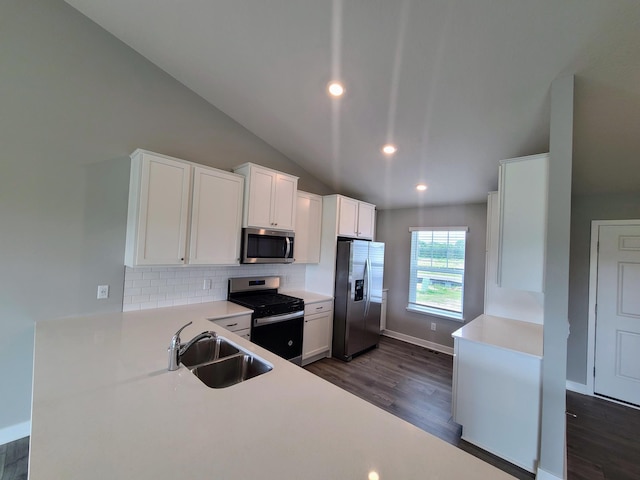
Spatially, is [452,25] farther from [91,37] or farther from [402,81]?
[91,37]

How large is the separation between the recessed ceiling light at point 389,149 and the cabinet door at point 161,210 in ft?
6.98

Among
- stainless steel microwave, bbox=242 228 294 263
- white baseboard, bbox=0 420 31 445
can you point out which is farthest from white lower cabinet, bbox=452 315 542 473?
white baseboard, bbox=0 420 31 445

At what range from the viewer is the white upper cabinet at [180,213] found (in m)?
2.33

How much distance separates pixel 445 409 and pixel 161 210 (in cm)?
338

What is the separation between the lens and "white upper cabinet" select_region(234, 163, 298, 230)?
2.98 meters

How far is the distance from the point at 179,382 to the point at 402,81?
2.55m

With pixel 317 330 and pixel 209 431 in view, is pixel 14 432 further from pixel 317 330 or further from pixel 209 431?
pixel 317 330

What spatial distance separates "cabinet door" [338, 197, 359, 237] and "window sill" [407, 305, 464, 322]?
169cm

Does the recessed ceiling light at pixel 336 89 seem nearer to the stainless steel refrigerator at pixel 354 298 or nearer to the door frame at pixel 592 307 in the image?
the stainless steel refrigerator at pixel 354 298

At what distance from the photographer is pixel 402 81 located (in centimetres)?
215

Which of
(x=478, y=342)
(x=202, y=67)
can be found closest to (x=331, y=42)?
(x=202, y=67)

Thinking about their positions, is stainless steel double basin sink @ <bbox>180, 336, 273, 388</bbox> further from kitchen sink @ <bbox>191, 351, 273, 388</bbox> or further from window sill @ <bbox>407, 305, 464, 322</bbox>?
window sill @ <bbox>407, 305, 464, 322</bbox>

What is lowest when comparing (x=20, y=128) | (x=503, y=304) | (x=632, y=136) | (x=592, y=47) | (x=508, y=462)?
(x=508, y=462)

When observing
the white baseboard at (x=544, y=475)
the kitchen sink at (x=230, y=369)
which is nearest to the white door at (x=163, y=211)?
the kitchen sink at (x=230, y=369)
